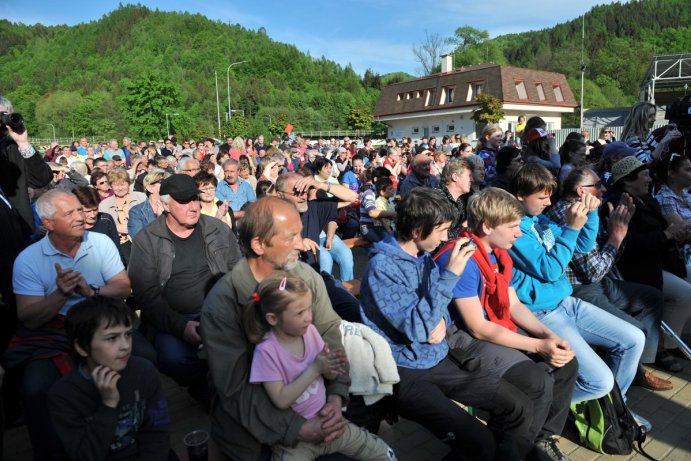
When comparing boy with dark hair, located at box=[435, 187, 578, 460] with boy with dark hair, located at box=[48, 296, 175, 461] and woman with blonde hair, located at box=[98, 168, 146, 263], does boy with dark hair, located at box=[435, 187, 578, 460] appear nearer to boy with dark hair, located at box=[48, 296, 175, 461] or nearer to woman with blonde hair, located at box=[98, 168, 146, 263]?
boy with dark hair, located at box=[48, 296, 175, 461]

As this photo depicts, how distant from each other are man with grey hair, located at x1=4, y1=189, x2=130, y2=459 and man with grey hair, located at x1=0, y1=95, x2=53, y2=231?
119 cm

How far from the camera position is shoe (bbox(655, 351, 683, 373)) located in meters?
3.97

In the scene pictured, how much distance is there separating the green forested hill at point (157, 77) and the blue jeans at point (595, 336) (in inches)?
2535

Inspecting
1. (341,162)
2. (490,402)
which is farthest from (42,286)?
(341,162)

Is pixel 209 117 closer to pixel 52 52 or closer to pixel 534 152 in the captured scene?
pixel 52 52

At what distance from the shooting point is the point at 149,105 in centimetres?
6825

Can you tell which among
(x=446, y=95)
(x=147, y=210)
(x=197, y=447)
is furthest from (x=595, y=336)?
(x=446, y=95)

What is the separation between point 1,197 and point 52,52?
456ft

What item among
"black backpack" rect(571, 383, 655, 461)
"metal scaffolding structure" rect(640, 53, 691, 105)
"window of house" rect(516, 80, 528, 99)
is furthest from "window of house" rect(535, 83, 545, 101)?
"black backpack" rect(571, 383, 655, 461)

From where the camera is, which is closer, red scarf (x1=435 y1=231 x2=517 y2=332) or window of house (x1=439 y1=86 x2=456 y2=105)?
red scarf (x1=435 y1=231 x2=517 y2=332)

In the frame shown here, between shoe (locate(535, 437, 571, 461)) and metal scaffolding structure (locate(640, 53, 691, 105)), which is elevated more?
metal scaffolding structure (locate(640, 53, 691, 105))

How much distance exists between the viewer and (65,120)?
83.9m

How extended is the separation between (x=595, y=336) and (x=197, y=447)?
8.75 ft

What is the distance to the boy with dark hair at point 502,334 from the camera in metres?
2.72
